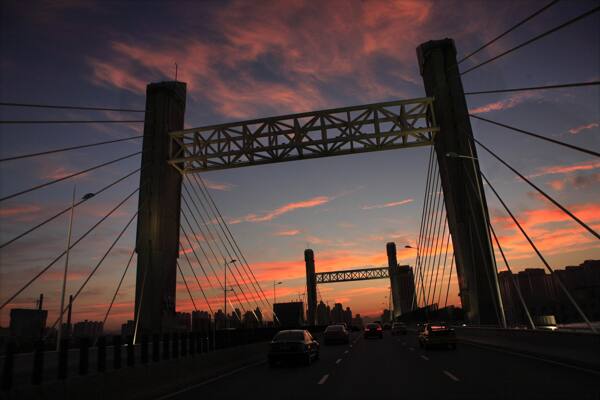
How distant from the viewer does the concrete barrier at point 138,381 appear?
7.35 meters

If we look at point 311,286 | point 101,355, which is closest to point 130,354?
point 101,355

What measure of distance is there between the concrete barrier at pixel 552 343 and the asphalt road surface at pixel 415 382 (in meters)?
0.58

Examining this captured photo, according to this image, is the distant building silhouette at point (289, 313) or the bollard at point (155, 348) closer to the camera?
the bollard at point (155, 348)

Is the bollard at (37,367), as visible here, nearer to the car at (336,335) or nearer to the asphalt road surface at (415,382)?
the asphalt road surface at (415,382)

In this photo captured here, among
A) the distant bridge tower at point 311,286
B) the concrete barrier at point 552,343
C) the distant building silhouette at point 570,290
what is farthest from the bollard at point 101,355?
the distant building silhouette at point 570,290

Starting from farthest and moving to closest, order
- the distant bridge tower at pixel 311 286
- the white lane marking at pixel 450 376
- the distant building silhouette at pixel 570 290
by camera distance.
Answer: the distant building silhouette at pixel 570 290, the distant bridge tower at pixel 311 286, the white lane marking at pixel 450 376

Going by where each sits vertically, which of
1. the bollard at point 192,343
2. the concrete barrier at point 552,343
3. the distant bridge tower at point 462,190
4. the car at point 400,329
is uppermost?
the distant bridge tower at point 462,190

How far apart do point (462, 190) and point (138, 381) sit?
18167 mm

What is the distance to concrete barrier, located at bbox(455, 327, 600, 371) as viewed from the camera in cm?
1270

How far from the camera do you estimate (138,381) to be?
9984 millimetres

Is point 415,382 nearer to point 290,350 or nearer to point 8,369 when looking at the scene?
point 290,350

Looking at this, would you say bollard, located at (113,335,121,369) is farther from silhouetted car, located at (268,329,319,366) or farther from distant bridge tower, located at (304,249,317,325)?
distant bridge tower, located at (304,249,317,325)

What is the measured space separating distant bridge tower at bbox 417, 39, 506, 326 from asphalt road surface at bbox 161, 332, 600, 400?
5840mm

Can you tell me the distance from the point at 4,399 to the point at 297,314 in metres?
54.9
